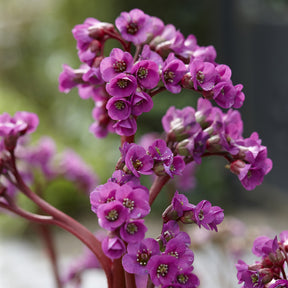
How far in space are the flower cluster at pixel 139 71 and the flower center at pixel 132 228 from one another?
92 millimetres

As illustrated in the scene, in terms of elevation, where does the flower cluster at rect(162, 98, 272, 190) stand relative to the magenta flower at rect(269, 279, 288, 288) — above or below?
above

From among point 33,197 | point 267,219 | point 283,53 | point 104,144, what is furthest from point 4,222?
point 33,197

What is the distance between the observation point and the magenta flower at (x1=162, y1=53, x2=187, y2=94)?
54 cm

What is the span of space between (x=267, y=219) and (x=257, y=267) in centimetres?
310

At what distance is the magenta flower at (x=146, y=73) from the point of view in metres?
0.51

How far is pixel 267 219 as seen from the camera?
3.59 metres

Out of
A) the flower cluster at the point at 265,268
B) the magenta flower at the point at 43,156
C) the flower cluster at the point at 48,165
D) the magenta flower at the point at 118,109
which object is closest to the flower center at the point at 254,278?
the flower cluster at the point at 265,268

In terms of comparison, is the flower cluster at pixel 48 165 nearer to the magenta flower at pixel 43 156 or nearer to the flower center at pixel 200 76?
the magenta flower at pixel 43 156

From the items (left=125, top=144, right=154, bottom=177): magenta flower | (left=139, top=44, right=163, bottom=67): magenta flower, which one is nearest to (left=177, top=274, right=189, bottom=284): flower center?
(left=125, top=144, right=154, bottom=177): magenta flower

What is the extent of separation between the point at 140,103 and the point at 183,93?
10.5 ft

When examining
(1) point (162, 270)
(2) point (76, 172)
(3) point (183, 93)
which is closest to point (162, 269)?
(1) point (162, 270)

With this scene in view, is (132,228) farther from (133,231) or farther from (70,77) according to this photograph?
(70,77)

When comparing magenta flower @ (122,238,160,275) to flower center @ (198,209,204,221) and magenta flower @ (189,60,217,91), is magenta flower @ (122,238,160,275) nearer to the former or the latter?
flower center @ (198,209,204,221)

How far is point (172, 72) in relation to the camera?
1.79 ft
